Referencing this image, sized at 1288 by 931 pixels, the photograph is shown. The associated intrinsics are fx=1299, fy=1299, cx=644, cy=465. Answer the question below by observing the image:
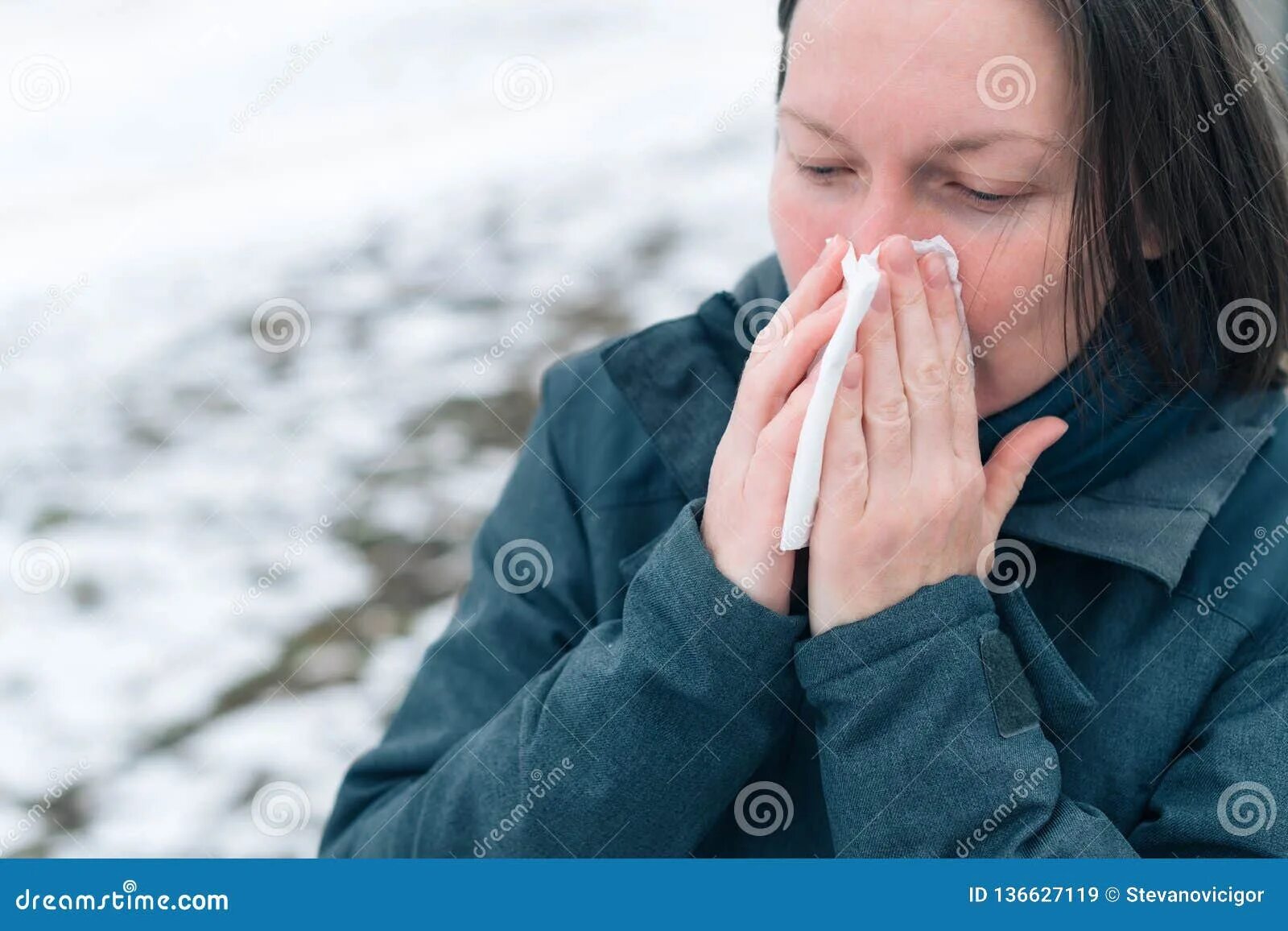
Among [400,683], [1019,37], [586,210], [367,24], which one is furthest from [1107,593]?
[367,24]

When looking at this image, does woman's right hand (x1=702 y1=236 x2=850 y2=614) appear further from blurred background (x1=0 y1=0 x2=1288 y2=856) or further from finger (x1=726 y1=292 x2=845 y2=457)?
blurred background (x1=0 y1=0 x2=1288 y2=856)

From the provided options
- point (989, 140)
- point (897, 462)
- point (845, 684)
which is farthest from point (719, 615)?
point (989, 140)

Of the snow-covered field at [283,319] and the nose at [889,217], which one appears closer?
the nose at [889,217]

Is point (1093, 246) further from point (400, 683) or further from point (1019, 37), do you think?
point (400, 683)

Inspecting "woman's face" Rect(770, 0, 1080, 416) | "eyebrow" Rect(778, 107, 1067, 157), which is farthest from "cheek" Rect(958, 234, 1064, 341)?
"eyebrow" Rect(778, 107, 1067, 157)

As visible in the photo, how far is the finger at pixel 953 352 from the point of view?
154cm

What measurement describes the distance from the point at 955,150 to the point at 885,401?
0.98 feet

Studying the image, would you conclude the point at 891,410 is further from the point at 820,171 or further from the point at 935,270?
the point at 820,171

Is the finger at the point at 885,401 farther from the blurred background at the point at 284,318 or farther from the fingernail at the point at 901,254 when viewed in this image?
the blurred background at the point at 284,318

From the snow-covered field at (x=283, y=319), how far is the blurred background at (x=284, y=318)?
13 mm

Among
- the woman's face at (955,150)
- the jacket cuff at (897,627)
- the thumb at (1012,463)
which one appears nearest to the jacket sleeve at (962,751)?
→ the jacket cuff at (897,627)

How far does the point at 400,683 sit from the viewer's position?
338 cm

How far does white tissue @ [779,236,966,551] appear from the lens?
1472 mm

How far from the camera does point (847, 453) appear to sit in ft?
4.99
